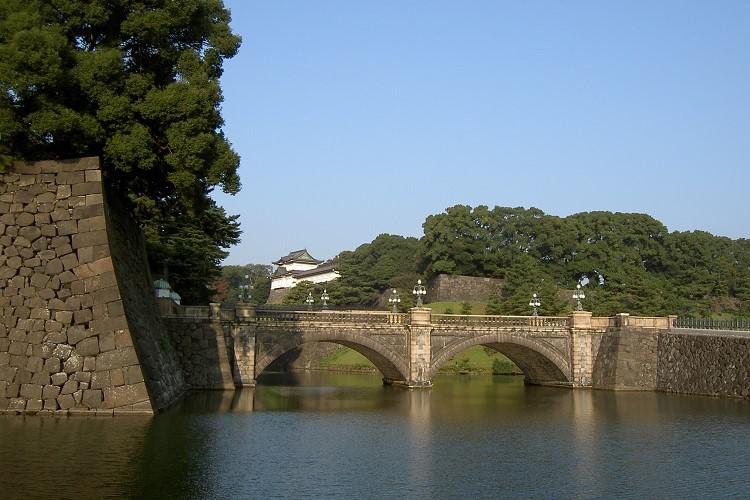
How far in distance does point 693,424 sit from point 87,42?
2787 centimetres

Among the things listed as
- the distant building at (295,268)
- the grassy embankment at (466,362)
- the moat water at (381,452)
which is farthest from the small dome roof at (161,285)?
the distant building at (295,268)

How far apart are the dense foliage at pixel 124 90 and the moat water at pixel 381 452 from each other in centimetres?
937

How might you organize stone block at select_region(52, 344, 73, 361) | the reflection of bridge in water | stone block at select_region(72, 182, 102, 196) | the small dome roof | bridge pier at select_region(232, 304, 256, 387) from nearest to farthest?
stone block at select_region(52, 344, 73, 361) < stone block at select_region(72, 182, 102, 196) < the small dome roof < bridge pier at select_region(232, 304, 256, 387) < the reflection of bridge in water

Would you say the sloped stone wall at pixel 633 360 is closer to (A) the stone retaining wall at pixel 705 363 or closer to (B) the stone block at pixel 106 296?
(A) the stone retaining wall at pixel 705 363

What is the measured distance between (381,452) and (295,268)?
343ft

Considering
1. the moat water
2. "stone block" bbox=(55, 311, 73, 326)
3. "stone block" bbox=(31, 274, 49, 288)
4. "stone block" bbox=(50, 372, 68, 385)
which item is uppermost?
"stone block" bbox=(31, 274, 49, 288)

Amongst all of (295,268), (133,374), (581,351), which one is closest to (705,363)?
(581,351)

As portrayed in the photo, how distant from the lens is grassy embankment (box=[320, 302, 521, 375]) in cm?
7100

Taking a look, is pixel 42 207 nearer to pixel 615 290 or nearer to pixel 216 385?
pixel 216 385

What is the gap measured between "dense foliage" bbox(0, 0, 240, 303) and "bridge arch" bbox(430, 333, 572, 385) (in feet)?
70.6

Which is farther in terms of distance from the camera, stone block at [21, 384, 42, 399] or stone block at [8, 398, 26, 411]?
stone block at [21, 384, 42, 399]

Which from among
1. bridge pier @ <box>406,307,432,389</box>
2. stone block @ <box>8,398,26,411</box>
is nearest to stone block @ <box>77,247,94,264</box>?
stone block @ <box>8,398,26,411</box>

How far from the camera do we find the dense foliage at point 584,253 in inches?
3548

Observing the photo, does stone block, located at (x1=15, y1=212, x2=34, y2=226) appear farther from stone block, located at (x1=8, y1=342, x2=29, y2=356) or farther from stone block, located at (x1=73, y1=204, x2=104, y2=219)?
stone block, located at (x1=8, y1=342, x2=29, y2=356)
